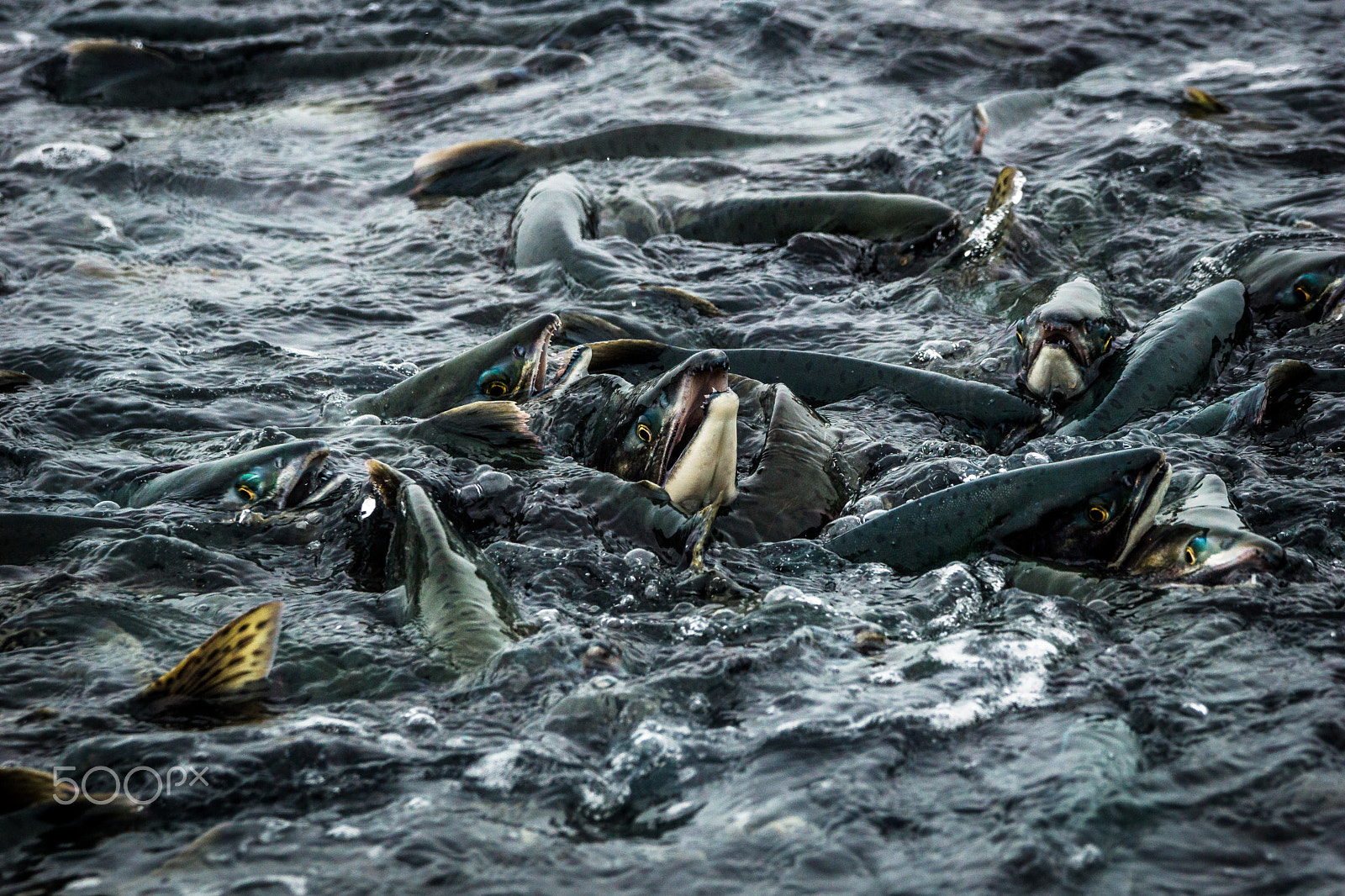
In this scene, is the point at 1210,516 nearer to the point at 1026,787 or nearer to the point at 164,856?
the point at 1026,787

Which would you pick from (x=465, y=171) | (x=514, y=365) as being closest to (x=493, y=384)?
(x=514, y=365)

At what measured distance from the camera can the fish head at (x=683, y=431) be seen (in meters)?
3.86

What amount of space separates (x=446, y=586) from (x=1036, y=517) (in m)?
1.71

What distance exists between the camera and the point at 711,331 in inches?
221

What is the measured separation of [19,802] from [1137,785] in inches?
96.0

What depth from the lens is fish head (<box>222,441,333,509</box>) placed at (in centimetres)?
405

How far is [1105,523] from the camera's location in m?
3.49

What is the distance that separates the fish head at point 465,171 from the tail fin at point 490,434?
136 inches

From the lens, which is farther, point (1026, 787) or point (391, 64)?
point (391, 64)

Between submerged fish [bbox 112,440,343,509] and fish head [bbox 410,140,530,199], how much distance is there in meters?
3.80

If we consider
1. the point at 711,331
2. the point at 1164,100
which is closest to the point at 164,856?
the point at 711,331

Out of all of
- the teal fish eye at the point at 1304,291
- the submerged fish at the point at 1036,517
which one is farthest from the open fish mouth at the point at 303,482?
the teal fish eye at the point at 1304,291

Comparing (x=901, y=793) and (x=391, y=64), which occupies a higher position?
(x=391, y=64)

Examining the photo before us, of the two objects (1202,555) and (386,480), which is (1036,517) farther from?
(386,480)
